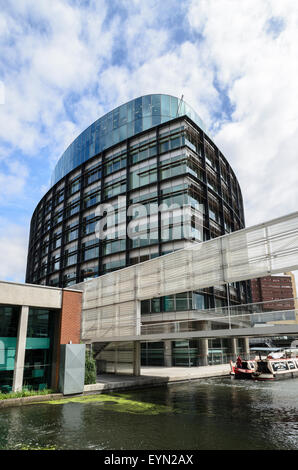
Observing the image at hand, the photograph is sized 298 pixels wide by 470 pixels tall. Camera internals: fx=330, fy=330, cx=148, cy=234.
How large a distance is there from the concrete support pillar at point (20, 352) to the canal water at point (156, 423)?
258cm

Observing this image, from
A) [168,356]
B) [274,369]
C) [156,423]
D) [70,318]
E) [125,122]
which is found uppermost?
[125,122]

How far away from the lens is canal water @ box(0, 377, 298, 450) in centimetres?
1187

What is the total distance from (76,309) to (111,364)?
11.0 meters

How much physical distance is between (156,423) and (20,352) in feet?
34.3

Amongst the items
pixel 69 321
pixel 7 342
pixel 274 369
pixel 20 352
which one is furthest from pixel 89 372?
pixel 274 369

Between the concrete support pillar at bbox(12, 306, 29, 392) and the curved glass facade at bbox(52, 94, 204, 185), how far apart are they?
131 feet

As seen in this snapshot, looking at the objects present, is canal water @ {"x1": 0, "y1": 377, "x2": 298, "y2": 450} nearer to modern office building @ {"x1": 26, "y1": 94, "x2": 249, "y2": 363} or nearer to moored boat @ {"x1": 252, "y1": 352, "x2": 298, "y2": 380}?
moored boat @ {"x1": 252, "y1": 352, "x2": 298, "y2": 380}

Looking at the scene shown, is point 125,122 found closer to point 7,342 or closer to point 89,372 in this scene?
point 89,372

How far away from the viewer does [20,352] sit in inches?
816

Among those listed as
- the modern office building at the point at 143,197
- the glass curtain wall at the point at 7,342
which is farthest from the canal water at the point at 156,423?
the modern office building at the point at 143,197

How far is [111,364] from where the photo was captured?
3238 centimetres

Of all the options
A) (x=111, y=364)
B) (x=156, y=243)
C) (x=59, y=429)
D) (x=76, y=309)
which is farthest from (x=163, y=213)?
(x=59, y=429)
